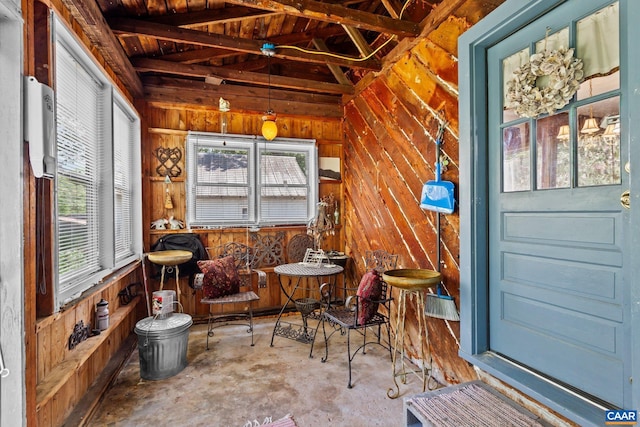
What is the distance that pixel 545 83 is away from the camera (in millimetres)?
1816

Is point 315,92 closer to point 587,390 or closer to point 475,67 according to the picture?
point 475,67

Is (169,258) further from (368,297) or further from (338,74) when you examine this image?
(338,74)

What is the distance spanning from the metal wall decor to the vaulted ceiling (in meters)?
0.60

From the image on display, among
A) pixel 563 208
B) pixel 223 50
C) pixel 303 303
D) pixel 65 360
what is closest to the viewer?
pixel 563 208

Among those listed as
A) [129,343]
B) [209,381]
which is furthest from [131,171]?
[209,381]

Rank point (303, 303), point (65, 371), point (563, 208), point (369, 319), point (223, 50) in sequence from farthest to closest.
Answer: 1. point (223, 50)
2. point (303, 303)
3. point (369, 319)
4. point (65, 371)
5. point (563, 208)

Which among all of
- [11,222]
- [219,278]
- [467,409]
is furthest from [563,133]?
[219,278]

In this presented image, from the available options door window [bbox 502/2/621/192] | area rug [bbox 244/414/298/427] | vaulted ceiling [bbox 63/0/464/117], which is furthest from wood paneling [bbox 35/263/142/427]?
door window [bbox 502/2/621/192]

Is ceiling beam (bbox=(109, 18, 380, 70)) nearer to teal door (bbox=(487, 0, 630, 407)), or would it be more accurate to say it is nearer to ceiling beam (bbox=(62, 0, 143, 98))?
ceiling beam (bbox=(62, 0, 143, 98))

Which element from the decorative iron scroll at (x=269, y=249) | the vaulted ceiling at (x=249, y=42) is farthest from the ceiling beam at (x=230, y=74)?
the decorative iron scroll at (x=269, y=249)

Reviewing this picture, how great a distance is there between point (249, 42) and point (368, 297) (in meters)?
2.66

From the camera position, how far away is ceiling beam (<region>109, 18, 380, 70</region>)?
9.09 feet

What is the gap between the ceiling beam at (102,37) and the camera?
2170mm

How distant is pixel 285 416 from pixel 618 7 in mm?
2950
